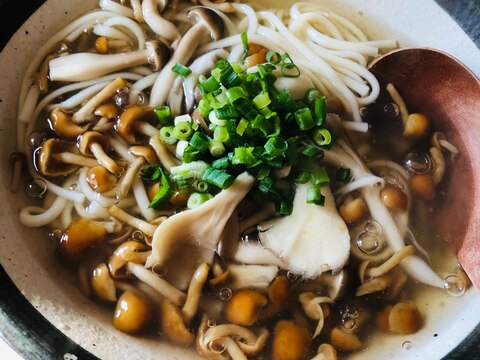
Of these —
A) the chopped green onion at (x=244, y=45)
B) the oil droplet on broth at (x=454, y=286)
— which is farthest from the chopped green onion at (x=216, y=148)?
the oil droplet on broth at (x=454, y=286)

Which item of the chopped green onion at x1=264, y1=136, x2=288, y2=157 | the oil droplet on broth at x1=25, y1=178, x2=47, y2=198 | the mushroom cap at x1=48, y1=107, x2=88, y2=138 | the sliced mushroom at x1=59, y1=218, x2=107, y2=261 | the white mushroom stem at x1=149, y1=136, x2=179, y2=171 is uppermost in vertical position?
the chopped green onion at x1=264, y1=136, x2=288, y2=157

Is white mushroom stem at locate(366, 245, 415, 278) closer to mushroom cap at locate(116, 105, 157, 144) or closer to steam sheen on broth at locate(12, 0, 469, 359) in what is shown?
steam sheen on broth at locate(12, 0, 469, 359)

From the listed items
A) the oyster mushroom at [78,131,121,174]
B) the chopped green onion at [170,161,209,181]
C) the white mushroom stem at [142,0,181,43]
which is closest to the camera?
the chopped green onion at [170,161,209,181]

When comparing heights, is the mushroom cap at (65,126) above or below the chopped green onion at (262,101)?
below

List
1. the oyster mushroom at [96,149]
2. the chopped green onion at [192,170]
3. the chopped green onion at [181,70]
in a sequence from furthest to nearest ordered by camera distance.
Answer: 1. the chopped green onion at [181,70]
2. the oyster mushroom at [96,149]
3. the chopped green onion at [192,170]

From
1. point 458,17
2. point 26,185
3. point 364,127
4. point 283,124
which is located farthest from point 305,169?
point 26,185

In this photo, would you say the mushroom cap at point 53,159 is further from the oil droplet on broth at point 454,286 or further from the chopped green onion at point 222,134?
the oil droplet on broth at point 454,286

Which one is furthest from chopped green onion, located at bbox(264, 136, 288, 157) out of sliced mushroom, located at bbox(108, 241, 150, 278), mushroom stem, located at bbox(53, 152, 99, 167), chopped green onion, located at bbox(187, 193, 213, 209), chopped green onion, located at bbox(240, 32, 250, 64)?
mushroom stem, located at bbox(53, 152, 99, 167)
